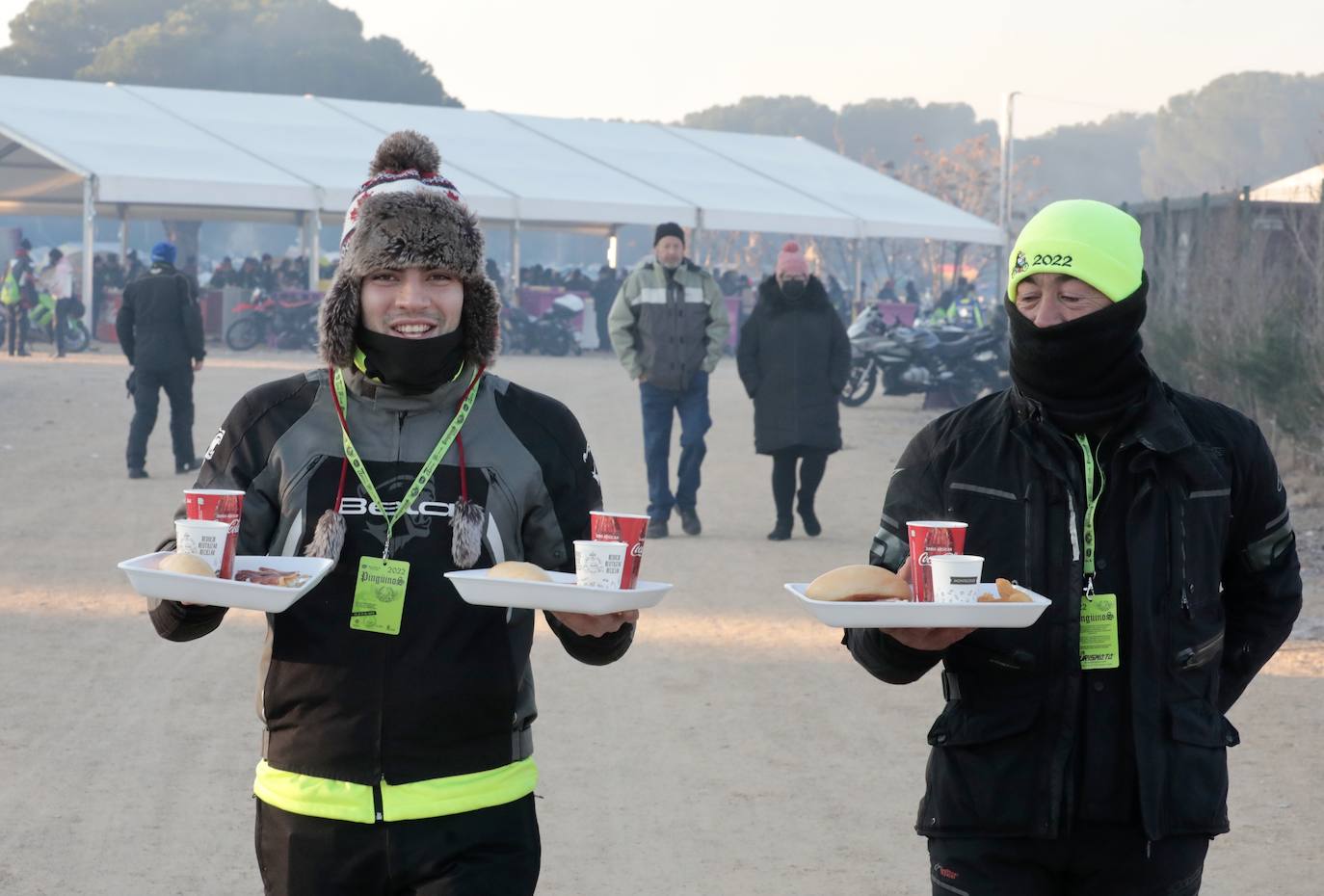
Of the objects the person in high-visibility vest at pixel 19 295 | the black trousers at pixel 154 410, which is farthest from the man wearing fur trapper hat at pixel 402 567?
the person in high-visibility vest at pixel 19 295

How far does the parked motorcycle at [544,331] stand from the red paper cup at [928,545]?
33.9 meters

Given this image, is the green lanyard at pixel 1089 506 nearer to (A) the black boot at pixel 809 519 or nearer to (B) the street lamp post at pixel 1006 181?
(A) the black boot at pixel 809 519

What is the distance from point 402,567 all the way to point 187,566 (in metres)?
0.34

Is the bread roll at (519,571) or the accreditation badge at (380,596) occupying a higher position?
the bread roll at (519,571)

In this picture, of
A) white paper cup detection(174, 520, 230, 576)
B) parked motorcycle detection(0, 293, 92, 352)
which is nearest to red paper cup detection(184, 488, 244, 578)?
white paper cup detection(174, 520, 230, 576)

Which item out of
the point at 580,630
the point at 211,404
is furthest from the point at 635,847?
the point at 211,404

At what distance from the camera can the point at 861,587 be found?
2.95m

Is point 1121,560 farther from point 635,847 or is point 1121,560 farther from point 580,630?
point 635,847

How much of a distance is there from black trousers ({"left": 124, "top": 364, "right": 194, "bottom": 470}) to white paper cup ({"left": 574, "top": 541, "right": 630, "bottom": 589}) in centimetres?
1203

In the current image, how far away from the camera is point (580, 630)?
3.04 m

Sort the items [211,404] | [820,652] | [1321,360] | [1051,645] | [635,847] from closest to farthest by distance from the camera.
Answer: [1051,645] → [635,847] → [820,652] → [1321,360] → [211,404]

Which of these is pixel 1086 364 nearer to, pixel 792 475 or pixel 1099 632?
pixel 1099 632

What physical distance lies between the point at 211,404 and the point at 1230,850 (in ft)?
58.5

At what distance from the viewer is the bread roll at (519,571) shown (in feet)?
9.44
